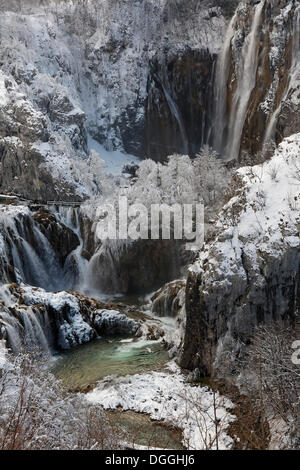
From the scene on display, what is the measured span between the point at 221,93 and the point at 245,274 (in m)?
34.3

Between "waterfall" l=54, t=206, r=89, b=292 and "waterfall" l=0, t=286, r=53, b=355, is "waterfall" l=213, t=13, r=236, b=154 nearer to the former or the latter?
"waterfall" l=54, t=206, r=89, b=292

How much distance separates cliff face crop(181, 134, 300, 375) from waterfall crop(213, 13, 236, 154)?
2849cm

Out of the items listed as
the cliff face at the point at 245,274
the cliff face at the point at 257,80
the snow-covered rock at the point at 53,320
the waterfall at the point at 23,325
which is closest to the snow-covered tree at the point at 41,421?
the cliff face at the point at 245,274

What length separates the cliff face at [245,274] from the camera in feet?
36.9

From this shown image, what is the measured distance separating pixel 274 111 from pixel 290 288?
2144 centimetres

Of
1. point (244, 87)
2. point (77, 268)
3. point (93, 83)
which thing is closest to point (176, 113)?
point (244, 87)

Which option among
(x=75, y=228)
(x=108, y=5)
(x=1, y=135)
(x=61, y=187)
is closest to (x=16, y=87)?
(x=1, y=135)

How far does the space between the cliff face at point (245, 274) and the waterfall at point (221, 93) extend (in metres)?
28.5

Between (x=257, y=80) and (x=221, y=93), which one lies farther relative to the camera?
(x=221, y=93)

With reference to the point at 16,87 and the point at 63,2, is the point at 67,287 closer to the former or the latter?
the point at 16,87

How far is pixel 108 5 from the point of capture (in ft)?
179

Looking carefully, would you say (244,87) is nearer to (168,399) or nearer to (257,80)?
(257,80)

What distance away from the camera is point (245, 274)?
11.6 m

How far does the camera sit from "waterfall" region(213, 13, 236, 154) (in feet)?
132
